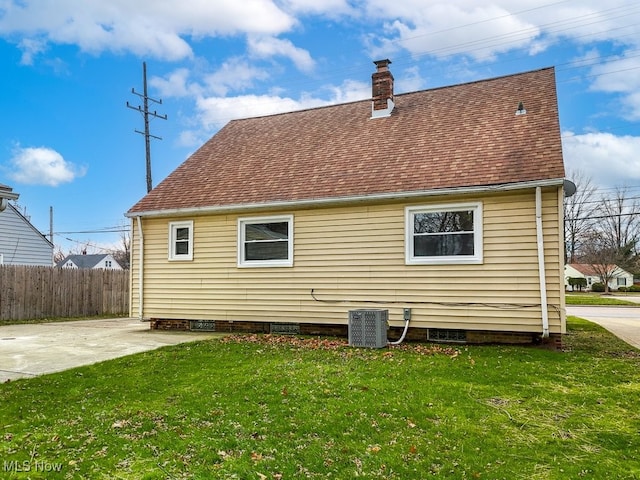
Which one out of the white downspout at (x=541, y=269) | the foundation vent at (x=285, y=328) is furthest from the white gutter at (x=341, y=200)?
the foundation vent at (x=285, y=328)

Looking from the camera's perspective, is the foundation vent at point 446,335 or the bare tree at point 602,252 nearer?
the foundation vent at point 446,335

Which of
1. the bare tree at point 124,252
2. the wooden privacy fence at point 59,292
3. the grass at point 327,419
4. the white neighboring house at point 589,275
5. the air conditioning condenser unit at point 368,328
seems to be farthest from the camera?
the white neighboring house at point 589,275

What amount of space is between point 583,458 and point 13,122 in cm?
2653

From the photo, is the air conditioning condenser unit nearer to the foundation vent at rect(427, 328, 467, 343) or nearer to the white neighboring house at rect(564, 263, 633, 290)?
the foundation vent at rect(427, 328, 467, 343)

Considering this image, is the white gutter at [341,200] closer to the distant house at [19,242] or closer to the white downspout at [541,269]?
the white downspout at [541,269]

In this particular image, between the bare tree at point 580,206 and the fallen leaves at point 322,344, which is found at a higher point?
the bare tree at point 580,206

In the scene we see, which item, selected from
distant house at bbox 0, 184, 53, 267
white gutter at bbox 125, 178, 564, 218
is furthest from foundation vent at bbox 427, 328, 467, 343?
distant house at bbox 0, 184, 53, 267

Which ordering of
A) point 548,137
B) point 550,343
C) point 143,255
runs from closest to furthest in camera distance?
point 550,343, point 548,137, point 143,255

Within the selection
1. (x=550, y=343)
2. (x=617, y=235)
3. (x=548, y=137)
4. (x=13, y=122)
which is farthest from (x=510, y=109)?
(x=617, y=235)

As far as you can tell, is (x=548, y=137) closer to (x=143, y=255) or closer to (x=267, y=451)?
(x=267, y=451)

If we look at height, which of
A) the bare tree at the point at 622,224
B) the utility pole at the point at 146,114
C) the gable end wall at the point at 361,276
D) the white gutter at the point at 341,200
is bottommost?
the gable end wall at the point at 361,276

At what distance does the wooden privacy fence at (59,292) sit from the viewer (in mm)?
15359

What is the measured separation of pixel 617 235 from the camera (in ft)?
143

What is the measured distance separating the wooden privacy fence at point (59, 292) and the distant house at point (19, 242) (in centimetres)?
623
